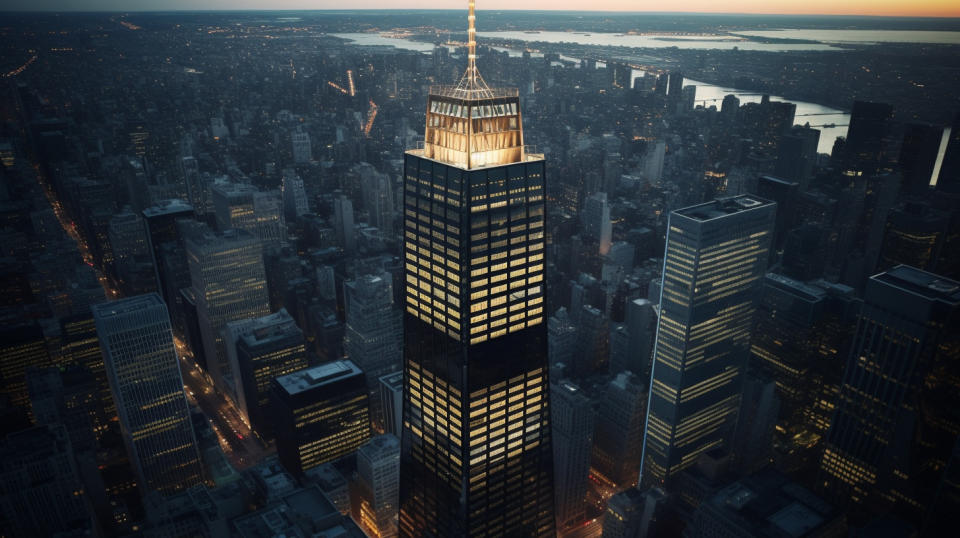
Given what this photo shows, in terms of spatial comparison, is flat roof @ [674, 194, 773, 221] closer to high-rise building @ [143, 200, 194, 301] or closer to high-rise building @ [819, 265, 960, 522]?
high-rise building @ [819, 265, 960, 522]

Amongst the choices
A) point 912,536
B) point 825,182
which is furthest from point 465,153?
point 825,182

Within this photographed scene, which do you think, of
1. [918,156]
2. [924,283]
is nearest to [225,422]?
[924,283]

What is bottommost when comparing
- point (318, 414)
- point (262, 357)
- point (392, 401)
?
point (392, 401)

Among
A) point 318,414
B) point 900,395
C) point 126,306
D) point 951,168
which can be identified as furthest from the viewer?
point 951,168

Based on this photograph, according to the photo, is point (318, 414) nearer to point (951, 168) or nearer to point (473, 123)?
point (473, 123)

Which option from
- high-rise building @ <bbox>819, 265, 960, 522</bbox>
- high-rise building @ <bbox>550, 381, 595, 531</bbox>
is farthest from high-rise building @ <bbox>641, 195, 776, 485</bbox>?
high-rise building @ <bbox>819, 265, 960, 522</bbox>

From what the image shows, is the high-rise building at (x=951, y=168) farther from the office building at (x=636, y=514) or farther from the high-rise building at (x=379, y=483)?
the high-rise building at (x=379, y=483)

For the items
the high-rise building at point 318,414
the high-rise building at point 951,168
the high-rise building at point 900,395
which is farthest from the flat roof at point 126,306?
the high-rise building at point 951,168
